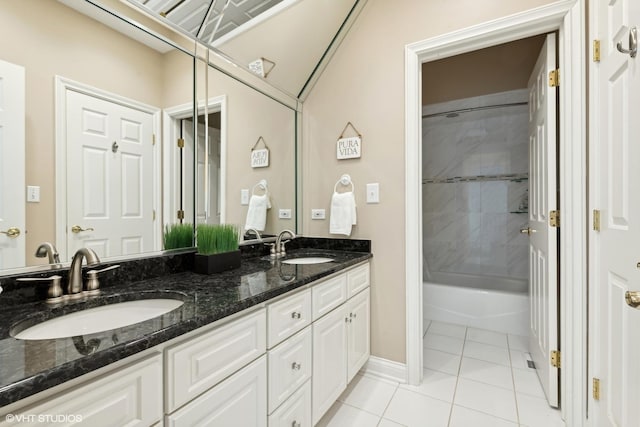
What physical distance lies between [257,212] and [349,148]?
789mm

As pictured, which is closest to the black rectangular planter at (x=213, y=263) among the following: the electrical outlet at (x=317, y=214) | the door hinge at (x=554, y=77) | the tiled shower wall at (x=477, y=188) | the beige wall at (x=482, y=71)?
the electrical outlet at (x=317, y=214)

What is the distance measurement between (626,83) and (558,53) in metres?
0.72

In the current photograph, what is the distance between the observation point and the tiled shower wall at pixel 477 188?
124 inches

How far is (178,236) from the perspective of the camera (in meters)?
1.44

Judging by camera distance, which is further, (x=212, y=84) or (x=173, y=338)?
(x=212, y=84)

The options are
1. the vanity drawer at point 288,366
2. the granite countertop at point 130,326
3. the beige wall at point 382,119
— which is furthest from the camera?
the beige wall at point 382,119

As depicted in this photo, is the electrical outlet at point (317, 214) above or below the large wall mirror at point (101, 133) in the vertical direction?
below

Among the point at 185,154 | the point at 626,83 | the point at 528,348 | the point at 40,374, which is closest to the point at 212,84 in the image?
the point at 185,154

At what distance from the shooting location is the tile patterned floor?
5.03 ft

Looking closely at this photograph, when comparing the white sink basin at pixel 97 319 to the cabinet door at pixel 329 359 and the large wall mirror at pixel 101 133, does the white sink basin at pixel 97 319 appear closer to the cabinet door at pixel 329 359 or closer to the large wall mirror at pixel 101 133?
the large wall mirror at pixel 101 133

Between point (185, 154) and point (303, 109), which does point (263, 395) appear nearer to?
point (185, 154)

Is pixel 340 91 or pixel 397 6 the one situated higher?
pixel 397 6

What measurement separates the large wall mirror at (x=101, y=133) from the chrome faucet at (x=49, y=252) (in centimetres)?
2

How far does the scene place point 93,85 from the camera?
1147 mm
